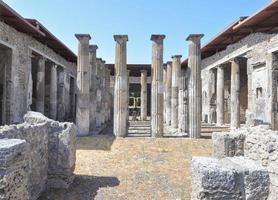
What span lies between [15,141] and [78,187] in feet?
9.55

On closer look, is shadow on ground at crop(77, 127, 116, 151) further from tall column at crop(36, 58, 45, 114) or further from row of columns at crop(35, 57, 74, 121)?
row of columns at crop(35, 57, 74, 121)

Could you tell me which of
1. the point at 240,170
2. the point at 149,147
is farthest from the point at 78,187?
the point at 149,147

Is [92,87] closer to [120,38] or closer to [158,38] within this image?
[120,38]

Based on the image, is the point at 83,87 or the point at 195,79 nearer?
Answer: the point at 195,79

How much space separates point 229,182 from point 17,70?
12450 millimetres

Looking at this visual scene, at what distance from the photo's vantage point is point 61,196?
6.31 metres

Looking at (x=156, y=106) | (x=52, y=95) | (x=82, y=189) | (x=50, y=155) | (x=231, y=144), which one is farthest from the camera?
(x=52, y=95)

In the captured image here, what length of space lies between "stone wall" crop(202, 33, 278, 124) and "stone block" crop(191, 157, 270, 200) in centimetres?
1007

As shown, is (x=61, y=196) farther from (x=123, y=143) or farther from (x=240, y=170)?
(x=123, y=143)

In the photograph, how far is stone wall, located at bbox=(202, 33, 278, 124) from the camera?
13.3 m

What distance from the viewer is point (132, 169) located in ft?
27.6

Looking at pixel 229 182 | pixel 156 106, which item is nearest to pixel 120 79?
pixel 156 106

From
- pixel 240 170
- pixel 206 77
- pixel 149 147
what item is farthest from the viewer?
pixel 206 77

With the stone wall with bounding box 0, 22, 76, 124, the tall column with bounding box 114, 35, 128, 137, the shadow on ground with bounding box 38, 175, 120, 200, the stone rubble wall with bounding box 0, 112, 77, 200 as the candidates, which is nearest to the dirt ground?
the shadow on ground with bounding box 38, 175, 120, 200
